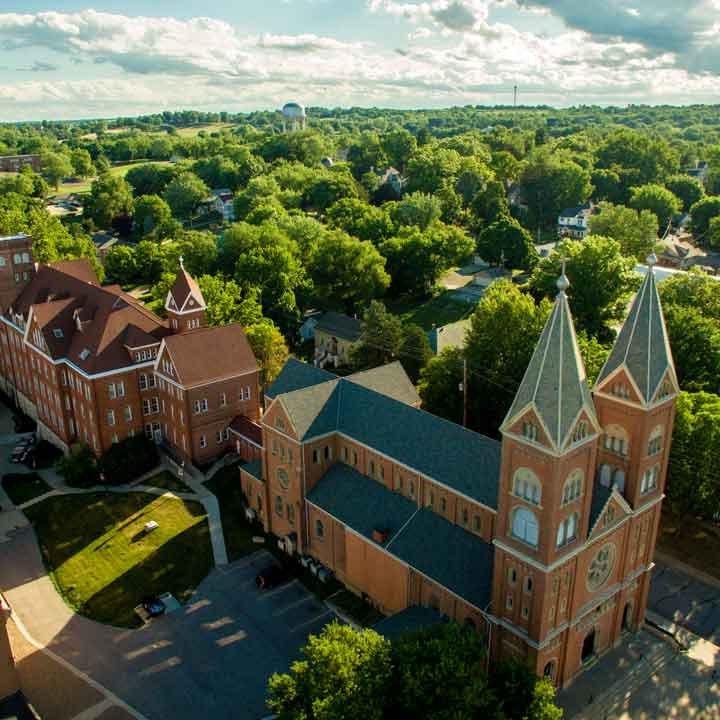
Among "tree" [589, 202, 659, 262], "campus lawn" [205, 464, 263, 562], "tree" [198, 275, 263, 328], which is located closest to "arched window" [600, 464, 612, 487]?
"campus lawn" [205, 464, 263, 562]

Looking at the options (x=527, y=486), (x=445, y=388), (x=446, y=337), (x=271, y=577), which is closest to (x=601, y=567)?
(x=527, y=486)

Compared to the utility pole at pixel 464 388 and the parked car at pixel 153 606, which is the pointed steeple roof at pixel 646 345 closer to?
the utility pole at pixel 464 388

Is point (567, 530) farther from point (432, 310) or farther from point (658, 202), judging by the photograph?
point (658, 202)

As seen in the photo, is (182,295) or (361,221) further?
(361,221)

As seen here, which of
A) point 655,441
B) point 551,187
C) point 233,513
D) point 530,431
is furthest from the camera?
point 551,187

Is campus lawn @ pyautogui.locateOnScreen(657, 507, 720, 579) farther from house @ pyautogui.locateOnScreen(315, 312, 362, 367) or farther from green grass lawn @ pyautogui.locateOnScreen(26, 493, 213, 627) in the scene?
house @ pyautogui.locateOnScreen(315, 312, 362, 367)
